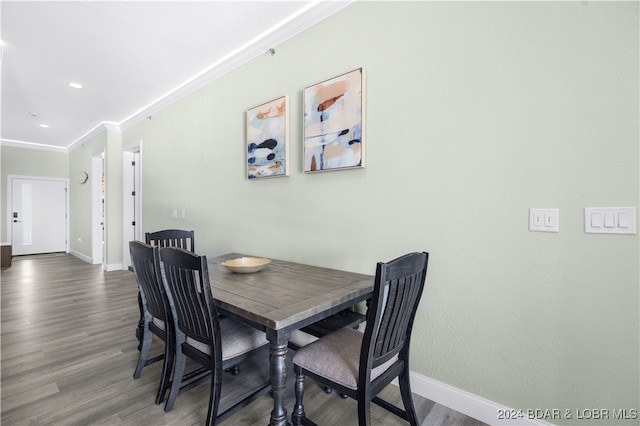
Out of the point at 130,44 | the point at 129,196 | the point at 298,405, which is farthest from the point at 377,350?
the point at 129,196

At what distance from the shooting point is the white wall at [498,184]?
49.4 inches

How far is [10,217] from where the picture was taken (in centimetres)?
660

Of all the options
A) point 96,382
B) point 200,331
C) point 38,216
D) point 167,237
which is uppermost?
point 38,216

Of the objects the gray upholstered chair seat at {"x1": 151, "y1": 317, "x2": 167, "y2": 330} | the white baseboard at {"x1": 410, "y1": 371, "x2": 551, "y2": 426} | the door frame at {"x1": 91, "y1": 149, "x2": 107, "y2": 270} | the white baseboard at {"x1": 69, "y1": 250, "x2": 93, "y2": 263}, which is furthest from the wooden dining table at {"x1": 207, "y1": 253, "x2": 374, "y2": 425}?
the white baseboard at {"x1": 69, "y1": 250, "x2": 93, "y2": 263}

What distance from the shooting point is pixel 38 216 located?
22.9 ft

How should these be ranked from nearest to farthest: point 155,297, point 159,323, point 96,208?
point 155,297 < point 159,323 < point 96,208

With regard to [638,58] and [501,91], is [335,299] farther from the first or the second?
[638,58]

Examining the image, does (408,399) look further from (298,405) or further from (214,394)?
(214,394)

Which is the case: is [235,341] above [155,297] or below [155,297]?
below

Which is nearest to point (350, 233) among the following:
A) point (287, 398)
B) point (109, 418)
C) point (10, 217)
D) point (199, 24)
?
point (287, 398)

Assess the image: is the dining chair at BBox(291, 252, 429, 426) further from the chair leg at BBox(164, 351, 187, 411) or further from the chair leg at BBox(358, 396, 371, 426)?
the chair leg at BBox(164, 351, 187, 411)

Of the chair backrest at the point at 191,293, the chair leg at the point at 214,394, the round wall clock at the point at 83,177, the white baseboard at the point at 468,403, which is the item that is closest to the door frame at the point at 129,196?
the round wall clock at the point at 83,177

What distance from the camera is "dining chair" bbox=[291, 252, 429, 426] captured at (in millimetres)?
Result: 1170

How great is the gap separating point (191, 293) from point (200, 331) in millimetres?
218
